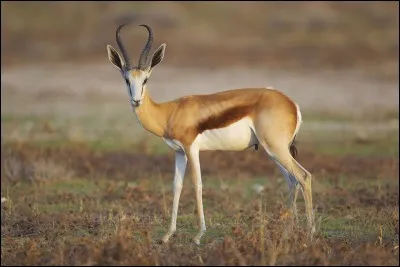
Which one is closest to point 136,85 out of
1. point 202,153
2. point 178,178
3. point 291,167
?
point 178,178

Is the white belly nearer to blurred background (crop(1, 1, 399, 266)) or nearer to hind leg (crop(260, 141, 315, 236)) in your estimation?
hind leg (crop(260, 141, 315, 236))

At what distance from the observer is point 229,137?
10578mm

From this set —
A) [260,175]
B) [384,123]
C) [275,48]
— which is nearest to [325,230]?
[260,175]

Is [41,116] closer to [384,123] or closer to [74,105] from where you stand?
[74,105]

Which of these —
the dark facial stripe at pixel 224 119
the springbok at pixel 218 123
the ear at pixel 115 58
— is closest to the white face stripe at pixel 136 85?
the springbok at pixel 218 123

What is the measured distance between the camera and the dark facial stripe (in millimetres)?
10547

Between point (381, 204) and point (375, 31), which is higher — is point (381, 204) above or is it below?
below

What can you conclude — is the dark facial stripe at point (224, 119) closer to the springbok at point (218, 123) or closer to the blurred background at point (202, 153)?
the springbok at point (218, 123)

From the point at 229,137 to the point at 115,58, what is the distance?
1699 millimetres

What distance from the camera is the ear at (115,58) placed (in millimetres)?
10914

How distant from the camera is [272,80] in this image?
37062 mm

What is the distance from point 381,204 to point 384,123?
11.8 m

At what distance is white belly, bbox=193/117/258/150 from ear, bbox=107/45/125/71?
Result: 1281 millimetres

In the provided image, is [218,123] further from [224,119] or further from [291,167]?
[291,167]
